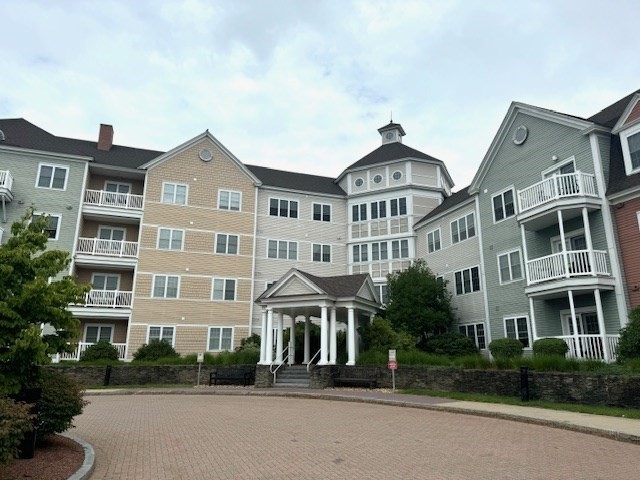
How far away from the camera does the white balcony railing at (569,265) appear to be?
18.4 metres

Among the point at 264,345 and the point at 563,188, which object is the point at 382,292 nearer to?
the point at 264,345

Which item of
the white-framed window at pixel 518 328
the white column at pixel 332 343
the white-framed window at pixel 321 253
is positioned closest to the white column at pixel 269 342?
the white column at pixel 332 343

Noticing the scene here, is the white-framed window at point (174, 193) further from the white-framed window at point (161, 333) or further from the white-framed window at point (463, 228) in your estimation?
the white-framed window at point (463, 228)

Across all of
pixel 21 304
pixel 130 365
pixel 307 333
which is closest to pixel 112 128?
pixel 130 365

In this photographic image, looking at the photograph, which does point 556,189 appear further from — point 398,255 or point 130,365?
point 130,365

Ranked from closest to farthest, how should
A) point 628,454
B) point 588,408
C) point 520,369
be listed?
point 628,454 → point 588,408 → point 520,369

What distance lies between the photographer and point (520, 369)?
50.6 ft

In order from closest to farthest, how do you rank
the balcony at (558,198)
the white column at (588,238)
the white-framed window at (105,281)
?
1. the white column at (588,238)
2. the balcony at (558,198)
3. the white-framed window at (105,281)

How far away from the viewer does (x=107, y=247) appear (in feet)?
97.7

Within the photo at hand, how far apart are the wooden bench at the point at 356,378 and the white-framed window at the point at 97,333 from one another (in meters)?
15.8

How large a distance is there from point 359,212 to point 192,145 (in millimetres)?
13326

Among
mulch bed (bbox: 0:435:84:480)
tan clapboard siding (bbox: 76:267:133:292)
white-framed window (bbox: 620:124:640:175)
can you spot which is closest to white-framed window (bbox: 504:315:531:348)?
white-framed window (bbox: 620:124:640:175)

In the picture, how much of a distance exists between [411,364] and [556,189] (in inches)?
380

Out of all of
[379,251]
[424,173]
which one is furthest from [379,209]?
[424,173]
